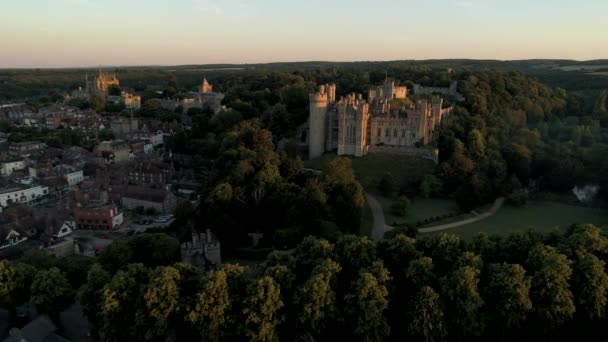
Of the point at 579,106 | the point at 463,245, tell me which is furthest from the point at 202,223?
the point at 579,106

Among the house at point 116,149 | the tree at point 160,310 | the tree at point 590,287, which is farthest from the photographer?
the house at point 116,149

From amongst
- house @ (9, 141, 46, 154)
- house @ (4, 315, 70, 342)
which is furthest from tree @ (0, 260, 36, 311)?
house @ (9, 141, 46, 154)

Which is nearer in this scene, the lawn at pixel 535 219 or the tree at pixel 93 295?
the tree at pixel 93 295

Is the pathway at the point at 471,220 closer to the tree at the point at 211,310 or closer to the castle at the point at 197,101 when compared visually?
the tree at the point at 211,310

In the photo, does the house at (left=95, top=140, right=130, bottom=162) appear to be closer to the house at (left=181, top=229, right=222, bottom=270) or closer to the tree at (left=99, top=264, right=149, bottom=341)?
the house at (left=181, top=229, right=222, bottom=270)

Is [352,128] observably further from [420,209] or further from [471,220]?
[471,220]

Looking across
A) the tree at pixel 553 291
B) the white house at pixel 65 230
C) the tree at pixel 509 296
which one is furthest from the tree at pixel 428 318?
the white house at pixel 65 230

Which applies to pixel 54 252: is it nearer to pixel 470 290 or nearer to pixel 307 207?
pixel 307 207

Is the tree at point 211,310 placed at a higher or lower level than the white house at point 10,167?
higher
